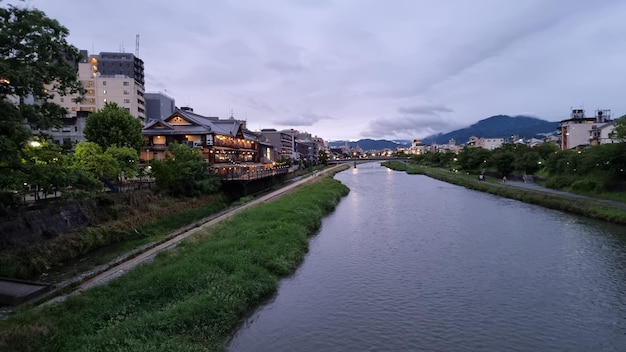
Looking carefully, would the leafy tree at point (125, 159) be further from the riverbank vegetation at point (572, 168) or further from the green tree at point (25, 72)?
the riverbank vegetation at point (572, 168)

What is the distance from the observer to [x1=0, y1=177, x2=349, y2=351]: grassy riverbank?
10.2 meters

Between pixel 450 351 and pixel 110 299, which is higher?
pixel 110 299

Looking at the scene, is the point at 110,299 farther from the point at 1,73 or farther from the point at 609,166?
the point at 609,166

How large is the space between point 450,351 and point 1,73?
15285 millimetres

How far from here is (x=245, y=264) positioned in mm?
16953

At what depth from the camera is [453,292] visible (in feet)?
Result: 51.5

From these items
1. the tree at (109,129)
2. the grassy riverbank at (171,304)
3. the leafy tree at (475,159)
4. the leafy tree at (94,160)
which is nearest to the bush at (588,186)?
the grassy riverbank at (171,304)

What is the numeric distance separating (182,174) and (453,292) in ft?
93.2

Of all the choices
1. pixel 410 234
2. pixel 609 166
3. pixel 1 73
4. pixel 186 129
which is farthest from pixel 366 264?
pixel 186 129

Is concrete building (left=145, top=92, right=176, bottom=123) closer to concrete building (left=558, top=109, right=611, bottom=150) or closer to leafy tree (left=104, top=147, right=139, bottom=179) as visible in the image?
leafy tree (left=104, top=147, right=139, bottom=179)

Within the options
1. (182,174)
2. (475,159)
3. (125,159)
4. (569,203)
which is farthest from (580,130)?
(125,159)

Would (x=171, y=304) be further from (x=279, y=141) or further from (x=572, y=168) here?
(x=279, y=141)

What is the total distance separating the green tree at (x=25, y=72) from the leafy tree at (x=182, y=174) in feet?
70.5

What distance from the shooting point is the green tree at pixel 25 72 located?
40.8 feet
